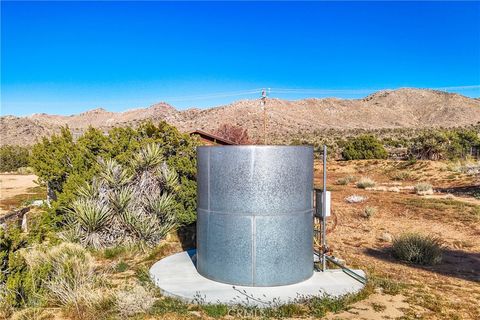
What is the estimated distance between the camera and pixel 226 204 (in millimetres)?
7156

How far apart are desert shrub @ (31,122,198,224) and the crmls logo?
5381 millimetres

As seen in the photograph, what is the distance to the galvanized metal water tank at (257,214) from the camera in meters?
7.00

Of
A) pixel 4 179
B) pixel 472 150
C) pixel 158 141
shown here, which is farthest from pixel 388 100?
pixel 158 141

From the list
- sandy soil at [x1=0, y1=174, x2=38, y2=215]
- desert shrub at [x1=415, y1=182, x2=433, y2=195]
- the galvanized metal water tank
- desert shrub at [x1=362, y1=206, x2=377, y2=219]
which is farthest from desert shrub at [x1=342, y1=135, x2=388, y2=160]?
the galvanized metal water tank

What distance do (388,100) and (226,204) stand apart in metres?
117

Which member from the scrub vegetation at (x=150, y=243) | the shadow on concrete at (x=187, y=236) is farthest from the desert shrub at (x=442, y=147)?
the shadow on concrete at (x=187, y=236)

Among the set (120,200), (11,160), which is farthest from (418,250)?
(11,160)

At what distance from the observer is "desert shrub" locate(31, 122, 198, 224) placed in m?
11.3

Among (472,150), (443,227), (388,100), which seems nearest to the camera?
(443,227)

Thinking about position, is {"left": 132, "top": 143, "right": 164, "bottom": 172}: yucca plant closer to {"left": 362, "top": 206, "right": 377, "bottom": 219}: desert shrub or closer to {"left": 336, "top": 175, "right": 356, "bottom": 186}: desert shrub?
{"left": 362, "top": 206, "right": 377, "bottom": 219}: desert shrub

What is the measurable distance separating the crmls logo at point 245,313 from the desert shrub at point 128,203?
15.5ft

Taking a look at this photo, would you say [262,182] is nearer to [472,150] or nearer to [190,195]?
[190,195]

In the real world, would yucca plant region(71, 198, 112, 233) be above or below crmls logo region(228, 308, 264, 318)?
above

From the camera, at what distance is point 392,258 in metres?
10.8
